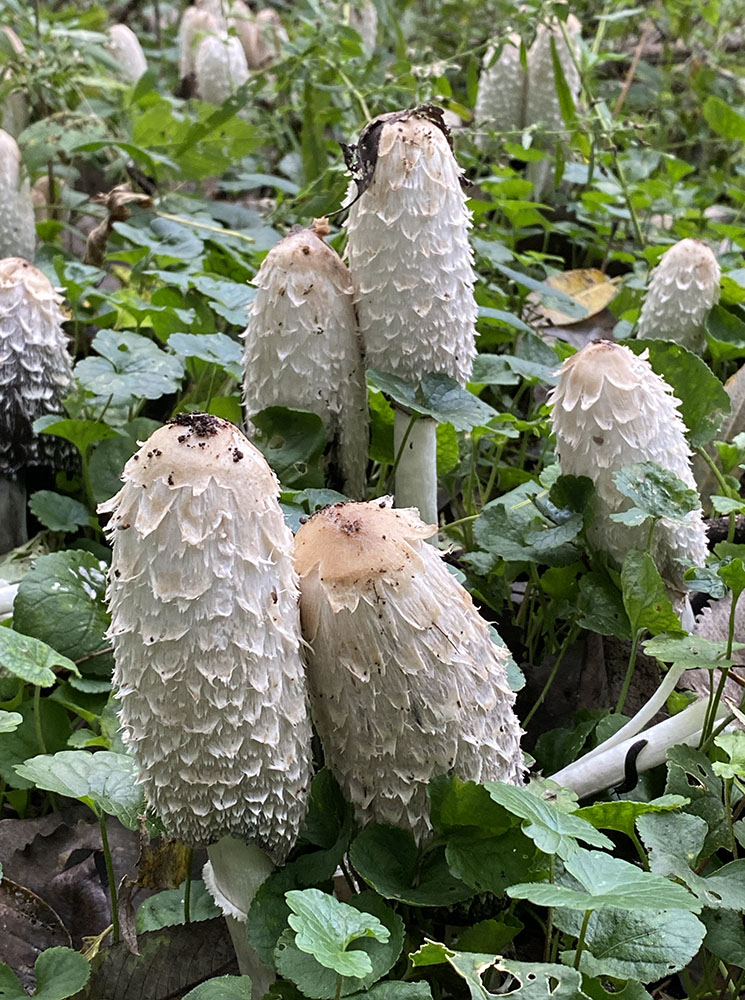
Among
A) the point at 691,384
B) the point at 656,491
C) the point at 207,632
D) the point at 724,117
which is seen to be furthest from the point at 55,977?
the point at 724,117

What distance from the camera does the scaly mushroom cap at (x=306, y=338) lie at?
1664 mm

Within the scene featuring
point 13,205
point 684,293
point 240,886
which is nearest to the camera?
point 240,886

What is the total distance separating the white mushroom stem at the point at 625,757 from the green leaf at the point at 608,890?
420 mm

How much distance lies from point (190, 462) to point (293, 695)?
27 centimetres

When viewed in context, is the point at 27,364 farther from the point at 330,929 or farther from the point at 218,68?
the point at 218,68

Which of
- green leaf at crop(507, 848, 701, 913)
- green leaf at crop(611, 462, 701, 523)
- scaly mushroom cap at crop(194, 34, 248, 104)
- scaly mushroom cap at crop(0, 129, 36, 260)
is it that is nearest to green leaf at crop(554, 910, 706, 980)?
green leaf at crop(507, 848, 701, 913)

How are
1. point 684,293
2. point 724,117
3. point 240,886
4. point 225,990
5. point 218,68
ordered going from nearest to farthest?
1. point 225,990
2. point 240,886
3. point 684,293
4. point 724,117
5. point 218,68

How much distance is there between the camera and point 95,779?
1.25 metres

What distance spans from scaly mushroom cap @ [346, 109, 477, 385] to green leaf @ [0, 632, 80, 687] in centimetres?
70

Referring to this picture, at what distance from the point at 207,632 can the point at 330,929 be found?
0.99ft

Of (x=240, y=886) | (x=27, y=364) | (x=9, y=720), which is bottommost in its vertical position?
(x=240, y=886)

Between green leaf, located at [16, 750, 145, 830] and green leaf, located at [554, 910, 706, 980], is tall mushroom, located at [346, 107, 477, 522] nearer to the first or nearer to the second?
green leaf, located at [16, 750, 145, 830]

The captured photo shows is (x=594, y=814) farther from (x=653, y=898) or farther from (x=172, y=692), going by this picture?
(x=172, y=692)

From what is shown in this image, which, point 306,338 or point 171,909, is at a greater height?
point 306,338
